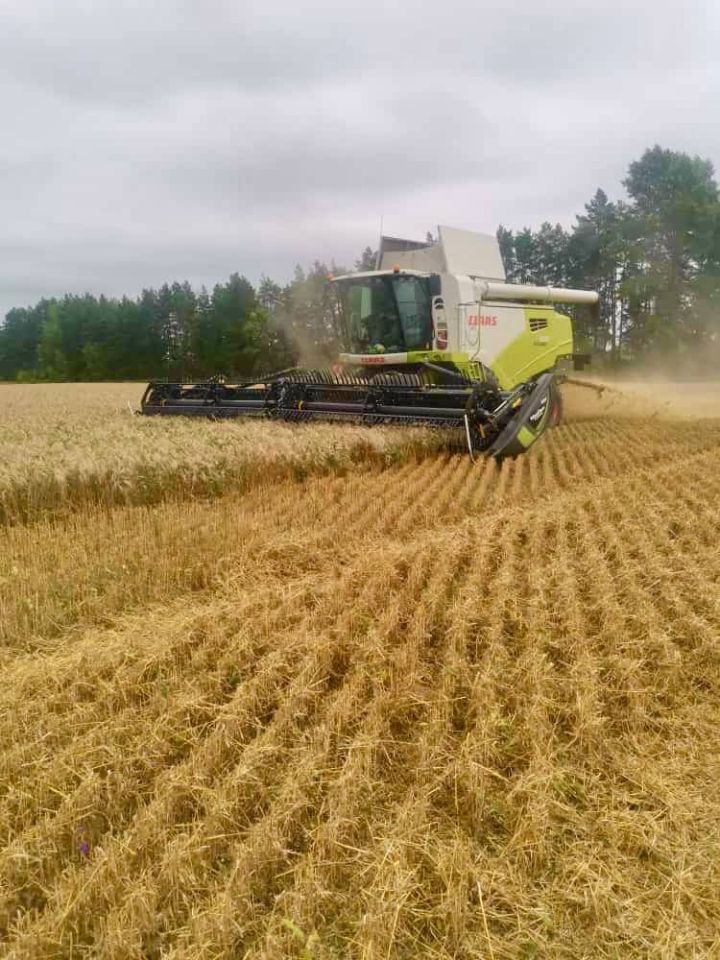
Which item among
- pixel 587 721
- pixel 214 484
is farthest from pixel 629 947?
pixel 214 484

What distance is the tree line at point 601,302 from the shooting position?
34.5m

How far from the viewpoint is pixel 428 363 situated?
9883 mm

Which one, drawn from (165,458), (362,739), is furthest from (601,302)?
(362,739)

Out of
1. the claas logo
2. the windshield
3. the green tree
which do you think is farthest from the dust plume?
the green tree

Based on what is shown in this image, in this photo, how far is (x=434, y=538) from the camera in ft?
15.8

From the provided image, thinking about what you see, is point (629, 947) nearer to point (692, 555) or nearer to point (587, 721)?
point (587, 721)

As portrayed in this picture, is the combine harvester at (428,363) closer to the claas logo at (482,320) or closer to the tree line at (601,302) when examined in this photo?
the claas logo at (482,320)

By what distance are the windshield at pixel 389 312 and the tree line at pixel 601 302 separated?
12.7 metres

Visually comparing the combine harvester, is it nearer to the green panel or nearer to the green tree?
the green panel

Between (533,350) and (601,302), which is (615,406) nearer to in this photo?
(533,350)

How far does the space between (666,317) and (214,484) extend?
35.2 meters

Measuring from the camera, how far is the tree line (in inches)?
1359

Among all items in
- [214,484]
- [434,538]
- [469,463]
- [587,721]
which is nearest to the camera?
[587,721]

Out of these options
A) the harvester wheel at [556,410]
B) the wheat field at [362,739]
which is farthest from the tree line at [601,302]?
the wheat field at [362,739]
